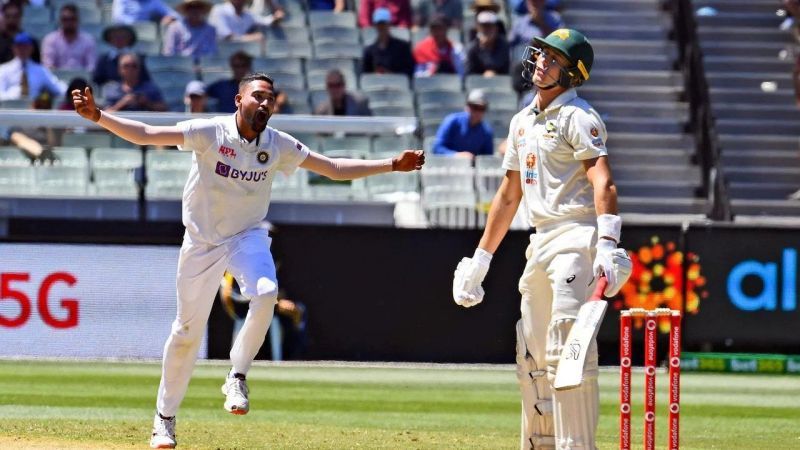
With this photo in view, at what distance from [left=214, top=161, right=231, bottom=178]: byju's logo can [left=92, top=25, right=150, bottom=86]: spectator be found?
9.72 m

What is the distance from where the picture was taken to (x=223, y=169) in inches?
341

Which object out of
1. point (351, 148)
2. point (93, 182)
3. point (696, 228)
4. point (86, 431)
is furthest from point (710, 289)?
point (86, 431)

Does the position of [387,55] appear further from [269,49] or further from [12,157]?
[12,157]

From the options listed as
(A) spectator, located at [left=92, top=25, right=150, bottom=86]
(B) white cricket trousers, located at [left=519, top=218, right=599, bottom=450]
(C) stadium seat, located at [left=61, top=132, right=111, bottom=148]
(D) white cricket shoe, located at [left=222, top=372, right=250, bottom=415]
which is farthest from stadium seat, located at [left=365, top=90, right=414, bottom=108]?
(B) white cricket trousers, located at [left=519, top=218, right=599, bottom=450]

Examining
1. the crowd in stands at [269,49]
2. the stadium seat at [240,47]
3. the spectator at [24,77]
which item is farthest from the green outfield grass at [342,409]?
the stadium seat at [240,47]

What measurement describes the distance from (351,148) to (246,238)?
756 cm

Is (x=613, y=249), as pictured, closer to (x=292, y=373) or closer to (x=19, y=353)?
(x=292, y=373)

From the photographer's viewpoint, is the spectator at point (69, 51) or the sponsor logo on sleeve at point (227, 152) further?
the spectator at point (69, 51)

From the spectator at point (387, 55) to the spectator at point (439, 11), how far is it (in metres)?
1.49

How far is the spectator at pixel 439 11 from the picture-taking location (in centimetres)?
2092

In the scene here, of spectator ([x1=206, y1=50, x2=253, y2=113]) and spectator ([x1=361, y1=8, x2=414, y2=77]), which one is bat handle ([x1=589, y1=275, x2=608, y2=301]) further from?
spectator ([x1=361, y1=8, x2=414, y2=77])

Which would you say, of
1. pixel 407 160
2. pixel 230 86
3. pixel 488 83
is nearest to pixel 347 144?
pixel 230 86

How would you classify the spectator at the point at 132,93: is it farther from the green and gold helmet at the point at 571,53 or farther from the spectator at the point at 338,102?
the green and gold helmet at the point at 571,53

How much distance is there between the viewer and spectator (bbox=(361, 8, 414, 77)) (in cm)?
1942
